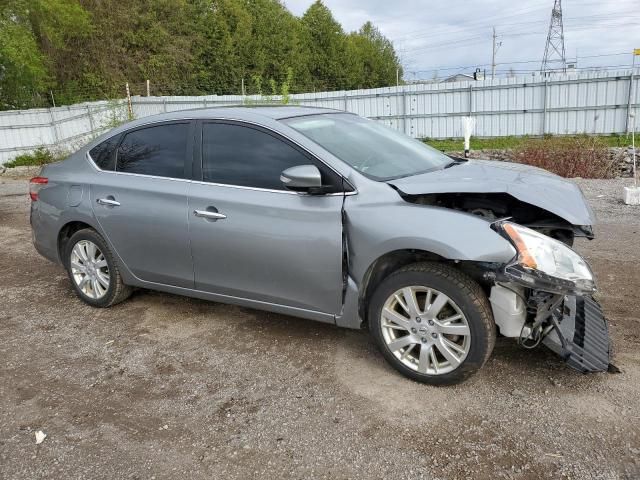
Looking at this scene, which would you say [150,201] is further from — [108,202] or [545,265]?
[545,265]

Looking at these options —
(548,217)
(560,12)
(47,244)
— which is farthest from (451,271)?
(560,12)

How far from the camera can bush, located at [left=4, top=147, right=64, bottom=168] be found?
61.0 ft

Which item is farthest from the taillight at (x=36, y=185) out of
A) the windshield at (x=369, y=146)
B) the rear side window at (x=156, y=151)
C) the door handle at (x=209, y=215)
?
the windshield at (x=369, y=146)

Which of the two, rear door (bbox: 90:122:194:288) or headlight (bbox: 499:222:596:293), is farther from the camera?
rear door (bbox: 90:122:194:288)

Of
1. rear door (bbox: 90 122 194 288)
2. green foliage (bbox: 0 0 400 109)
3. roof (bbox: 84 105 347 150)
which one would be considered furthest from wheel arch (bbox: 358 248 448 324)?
green foliage (bbox: 0 0 400 109)

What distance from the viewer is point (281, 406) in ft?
10.6

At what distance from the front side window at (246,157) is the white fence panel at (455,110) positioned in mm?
14415

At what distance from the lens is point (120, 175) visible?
4531 mm

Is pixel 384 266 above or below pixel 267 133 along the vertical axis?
below

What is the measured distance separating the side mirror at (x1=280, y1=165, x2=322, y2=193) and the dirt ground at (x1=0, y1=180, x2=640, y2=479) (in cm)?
124

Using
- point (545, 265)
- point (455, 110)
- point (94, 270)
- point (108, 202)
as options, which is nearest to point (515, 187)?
point (545, 265)

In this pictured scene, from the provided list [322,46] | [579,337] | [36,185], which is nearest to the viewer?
[579,337]

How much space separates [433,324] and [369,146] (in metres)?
1.47

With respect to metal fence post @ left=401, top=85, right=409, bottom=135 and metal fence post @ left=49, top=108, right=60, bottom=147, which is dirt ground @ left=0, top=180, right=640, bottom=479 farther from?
metal fence post @ left=401, top=85, right=409, bottom=135
